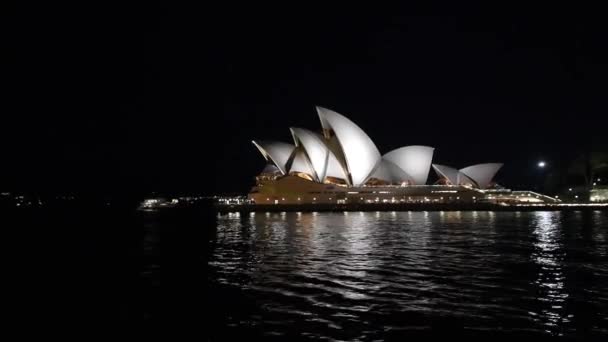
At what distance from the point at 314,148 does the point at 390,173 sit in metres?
17.2

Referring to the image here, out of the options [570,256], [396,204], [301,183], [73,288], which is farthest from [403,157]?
[73,288]

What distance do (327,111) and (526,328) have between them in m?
54.5

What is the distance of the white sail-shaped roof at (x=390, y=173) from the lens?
80088mm

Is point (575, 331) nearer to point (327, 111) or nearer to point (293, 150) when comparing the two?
point (327, 111)

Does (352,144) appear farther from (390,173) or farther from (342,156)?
(390,173)

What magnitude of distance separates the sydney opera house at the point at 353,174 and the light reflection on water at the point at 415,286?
43712 millimetres

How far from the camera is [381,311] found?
10.2 metres

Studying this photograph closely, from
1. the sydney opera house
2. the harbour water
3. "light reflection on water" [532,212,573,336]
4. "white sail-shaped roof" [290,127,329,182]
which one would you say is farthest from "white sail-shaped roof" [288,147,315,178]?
"light reflection on water" [532,212,573,336]

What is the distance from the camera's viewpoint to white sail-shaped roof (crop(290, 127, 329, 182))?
66.8 meters

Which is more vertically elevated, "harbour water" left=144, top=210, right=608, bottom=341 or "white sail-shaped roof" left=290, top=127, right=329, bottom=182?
"white sail-shaped roof" left=290, top=127, right=329, bottom=182

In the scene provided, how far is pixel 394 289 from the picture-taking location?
12.5 metres

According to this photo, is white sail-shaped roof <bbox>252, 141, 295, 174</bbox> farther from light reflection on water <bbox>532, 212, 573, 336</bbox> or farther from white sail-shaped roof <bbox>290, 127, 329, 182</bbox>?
light reflection on water <bbox>532, 212, 573, 336</bbox>

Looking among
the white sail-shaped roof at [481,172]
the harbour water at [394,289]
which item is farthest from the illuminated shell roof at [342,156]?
the harbour water at [394,289]

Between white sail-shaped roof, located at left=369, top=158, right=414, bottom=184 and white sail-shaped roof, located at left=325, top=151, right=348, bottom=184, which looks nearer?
white sail-shaped roof, located at left=325, top=151, right=348, bottom=184
